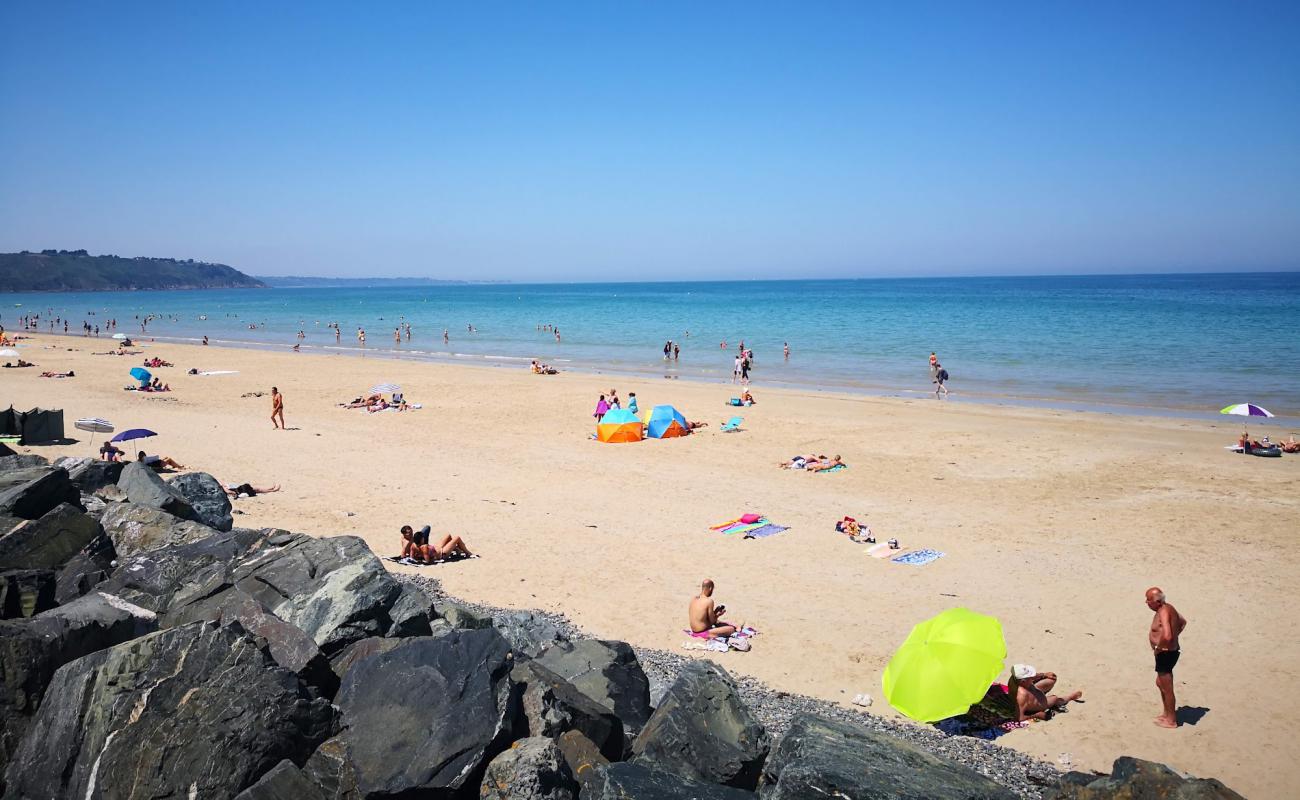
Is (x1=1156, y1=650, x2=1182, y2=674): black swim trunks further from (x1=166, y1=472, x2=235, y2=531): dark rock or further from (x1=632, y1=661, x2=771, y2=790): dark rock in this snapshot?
(x1=166, y1=472, x2=235, y2=531): dark rock

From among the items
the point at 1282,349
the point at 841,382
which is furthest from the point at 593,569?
the point at 1282,349

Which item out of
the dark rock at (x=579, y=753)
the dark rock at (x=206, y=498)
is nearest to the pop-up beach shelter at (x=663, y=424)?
the dark rock at (x=206, y=498)

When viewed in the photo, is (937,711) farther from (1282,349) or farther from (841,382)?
(1282,349)

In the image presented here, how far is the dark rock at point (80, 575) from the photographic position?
7.41 meters

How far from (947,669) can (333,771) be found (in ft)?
17.7

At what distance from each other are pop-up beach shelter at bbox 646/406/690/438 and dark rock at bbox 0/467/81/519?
1407 centimetres

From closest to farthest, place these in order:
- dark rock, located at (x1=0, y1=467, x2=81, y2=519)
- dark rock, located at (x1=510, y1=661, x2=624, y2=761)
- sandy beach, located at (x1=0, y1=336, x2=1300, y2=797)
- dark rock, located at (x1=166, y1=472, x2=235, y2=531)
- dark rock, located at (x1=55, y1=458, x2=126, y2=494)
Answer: dark rock, located at (x1=510, y1=661, x2=624, y2=761)
dark rock, located at (x1=0, y1=467, x2=81, y2=519)
sandy beach, located at (x1=0, y1=336, x2=1300, y2=797)
dark rock, located at (x1=55, y1=458, x2=126, y2=494)
dark rock, located at (x1=166, y1=472, x2=235, y2=531)

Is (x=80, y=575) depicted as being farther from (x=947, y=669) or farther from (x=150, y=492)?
(x=947, y=669)

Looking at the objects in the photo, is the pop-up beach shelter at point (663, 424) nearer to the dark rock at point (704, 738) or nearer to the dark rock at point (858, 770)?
the dark rock at point (704, 738)

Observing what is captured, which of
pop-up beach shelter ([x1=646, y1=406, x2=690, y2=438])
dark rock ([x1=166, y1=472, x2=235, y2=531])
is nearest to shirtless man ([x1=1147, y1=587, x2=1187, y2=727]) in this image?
dark rock ([x1=166, y1=472, x2=235, y2=531])

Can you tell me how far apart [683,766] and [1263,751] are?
5925mm

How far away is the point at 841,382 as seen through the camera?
1432 inches

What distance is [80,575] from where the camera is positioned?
7.58 m

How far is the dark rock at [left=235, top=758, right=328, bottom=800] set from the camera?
15.0 feet
